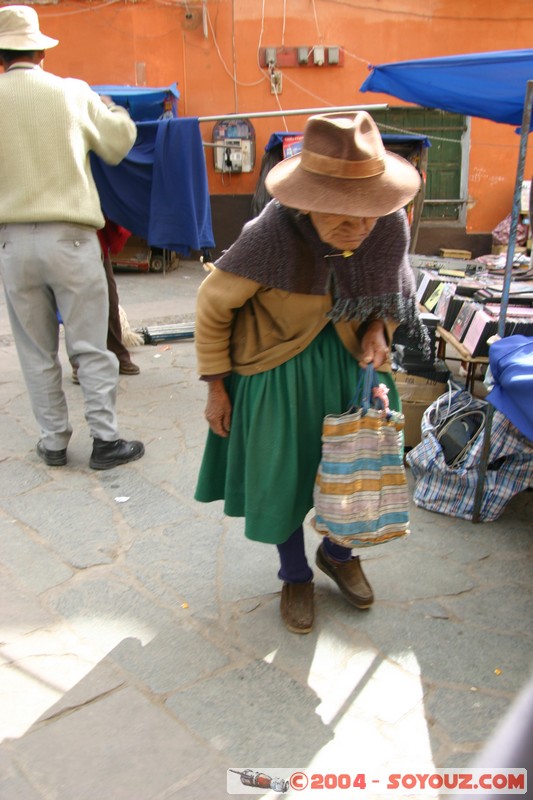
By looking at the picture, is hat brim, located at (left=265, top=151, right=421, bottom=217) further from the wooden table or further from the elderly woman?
the wooden table

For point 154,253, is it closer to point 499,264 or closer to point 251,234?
point 499,264

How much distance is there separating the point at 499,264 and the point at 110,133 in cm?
386

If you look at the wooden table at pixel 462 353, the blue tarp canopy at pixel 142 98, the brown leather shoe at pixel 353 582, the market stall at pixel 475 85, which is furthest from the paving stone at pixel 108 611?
the blue tarp canopy at pixel 142 98

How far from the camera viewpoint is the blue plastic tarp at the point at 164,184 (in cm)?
441

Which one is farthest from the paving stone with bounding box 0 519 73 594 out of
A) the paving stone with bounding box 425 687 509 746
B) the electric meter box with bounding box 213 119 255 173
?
the electric meter box with bounding box 213 119 255 173

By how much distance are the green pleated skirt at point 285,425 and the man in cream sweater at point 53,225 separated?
1544 mm

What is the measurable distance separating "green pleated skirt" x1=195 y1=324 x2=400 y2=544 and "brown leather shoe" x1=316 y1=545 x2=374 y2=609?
1.30 ft

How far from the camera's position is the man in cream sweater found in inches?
131

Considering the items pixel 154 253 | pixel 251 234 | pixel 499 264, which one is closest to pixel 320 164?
pixel 251 234

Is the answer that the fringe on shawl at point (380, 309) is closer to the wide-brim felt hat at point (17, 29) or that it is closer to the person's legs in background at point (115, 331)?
the wide-brim felt hat at point (17, 29)

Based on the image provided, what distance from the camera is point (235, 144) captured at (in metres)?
10.2

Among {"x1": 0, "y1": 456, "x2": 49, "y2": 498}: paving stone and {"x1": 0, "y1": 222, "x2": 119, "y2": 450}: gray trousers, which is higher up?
{"x1": 0, "y1": 222, "x2": 119, "y2": 450}: gray trousers

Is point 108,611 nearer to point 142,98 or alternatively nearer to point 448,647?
point 448,647

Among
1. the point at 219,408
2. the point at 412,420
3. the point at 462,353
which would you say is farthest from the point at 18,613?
the point at 462,353
